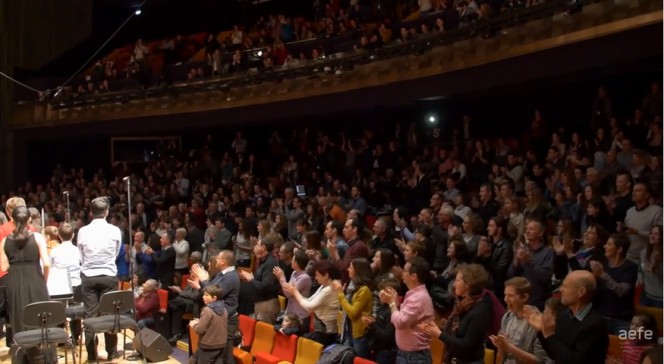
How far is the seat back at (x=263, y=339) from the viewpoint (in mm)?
6363

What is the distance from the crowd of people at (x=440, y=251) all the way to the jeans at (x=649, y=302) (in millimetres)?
10

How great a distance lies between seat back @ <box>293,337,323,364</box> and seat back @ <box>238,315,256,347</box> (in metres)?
0.84

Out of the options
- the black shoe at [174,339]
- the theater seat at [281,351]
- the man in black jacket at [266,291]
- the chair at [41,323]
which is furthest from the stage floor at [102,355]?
the theater seat at [281,351]

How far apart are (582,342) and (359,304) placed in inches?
74.0

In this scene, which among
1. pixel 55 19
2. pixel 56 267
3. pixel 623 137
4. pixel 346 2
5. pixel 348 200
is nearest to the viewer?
pixel 56 267

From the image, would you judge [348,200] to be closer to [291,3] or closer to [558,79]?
[558,79]

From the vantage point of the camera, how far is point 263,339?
648cm

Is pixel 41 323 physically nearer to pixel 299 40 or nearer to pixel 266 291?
pixel 266 291

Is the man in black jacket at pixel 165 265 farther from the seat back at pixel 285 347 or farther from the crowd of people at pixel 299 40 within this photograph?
the crowd of people at pixel 299 40

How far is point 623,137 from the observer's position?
27.5ft

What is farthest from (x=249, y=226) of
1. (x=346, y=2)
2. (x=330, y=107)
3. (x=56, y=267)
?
(x=346, y=2)

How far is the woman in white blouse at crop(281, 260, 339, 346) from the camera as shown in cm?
579

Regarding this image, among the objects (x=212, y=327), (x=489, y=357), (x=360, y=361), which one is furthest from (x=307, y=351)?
(x=489, y=357)

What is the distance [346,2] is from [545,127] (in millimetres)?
6272
